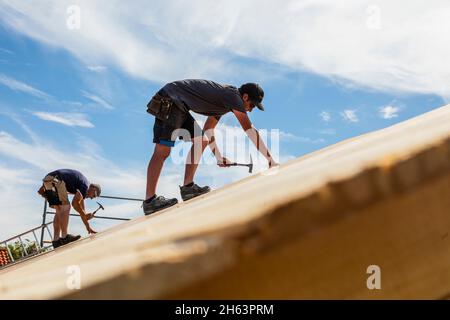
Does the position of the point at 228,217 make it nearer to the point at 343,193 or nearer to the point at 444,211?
the point at 343,193

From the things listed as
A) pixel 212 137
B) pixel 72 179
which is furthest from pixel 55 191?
pixel 212 137

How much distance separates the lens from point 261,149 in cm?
345

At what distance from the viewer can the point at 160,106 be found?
385cm

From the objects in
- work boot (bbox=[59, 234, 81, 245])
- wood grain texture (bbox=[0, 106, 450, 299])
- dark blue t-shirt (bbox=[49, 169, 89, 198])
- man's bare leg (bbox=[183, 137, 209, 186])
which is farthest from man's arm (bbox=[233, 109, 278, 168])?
dark blue t-shirt (bbox=[49, 169, 89, 198])

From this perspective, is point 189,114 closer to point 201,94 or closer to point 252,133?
point 201,94

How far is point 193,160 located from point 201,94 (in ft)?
1.83

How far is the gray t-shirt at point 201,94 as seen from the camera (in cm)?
386

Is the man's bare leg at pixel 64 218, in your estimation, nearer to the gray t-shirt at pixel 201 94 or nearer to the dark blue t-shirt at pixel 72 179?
the dark blue t-shirt at pixel 72 179

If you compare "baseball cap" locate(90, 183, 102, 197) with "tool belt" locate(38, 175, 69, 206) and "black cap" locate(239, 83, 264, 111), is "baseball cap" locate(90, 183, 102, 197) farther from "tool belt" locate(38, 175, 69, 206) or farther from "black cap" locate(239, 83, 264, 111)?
"black cap" locate(239, 83, 264, 111)

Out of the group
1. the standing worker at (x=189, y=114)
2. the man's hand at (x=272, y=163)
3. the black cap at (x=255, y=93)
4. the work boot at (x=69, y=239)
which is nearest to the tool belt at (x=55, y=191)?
the work boot at (x=69, y=239)

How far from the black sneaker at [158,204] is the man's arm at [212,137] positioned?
34.8 inches

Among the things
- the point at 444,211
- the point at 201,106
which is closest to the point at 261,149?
the point at 201,106
